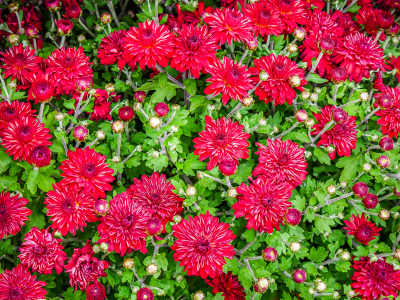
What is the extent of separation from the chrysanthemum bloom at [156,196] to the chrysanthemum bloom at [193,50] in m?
0.66

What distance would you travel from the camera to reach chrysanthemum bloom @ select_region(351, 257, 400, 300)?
2.09 m

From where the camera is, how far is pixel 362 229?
2.14 meters

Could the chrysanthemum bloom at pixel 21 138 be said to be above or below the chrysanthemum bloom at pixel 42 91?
below

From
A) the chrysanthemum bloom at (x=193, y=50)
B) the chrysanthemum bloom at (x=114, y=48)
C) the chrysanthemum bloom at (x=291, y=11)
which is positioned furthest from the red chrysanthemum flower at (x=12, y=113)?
the chrysanthemum bloom at (x=291, y=11)

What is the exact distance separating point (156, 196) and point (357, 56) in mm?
1616

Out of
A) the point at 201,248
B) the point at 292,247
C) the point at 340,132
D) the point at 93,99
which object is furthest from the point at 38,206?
the point at 340,132

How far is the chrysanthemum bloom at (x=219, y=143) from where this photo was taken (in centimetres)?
187

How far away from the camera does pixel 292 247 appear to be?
194 centimetres

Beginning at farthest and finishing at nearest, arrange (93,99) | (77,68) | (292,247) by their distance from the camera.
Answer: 1. (93,99)
2. (77,68)
3. (292,247)

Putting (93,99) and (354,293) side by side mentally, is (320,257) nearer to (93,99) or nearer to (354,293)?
(354,293)

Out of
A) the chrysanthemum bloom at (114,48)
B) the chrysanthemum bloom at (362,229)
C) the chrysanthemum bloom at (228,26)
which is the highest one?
the chrysanthemum bloom at (228,26)

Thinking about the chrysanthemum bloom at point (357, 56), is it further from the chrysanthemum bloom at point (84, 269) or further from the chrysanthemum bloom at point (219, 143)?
the chrysanthemum bloom at point (84, 269)

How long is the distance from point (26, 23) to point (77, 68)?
0.89 metres

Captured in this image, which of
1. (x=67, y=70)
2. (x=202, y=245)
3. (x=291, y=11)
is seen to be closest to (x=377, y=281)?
(x=202, y=245)
